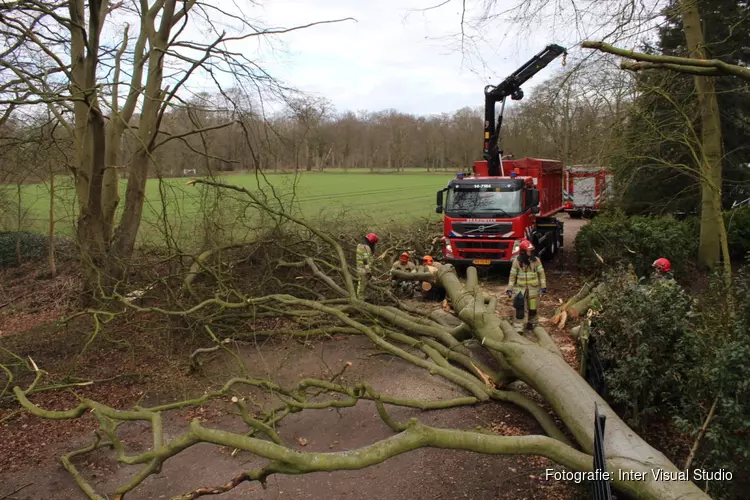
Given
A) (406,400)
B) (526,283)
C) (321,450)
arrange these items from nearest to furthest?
(321,450)
(406,400)
(526,283)

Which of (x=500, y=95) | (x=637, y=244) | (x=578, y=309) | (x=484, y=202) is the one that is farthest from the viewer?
(x=500, y=95)

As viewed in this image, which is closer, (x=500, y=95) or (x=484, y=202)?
(x=484, y=202)

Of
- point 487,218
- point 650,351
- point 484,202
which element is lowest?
point 650,351

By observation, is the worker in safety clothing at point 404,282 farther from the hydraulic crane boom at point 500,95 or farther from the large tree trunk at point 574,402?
the hydraulic crane boom at point 500,95

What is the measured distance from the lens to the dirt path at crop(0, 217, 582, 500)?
3930 mm

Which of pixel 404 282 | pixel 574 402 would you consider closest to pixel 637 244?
pixel 404 282

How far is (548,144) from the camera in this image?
30.8 m

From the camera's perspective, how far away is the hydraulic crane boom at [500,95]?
11766 mm

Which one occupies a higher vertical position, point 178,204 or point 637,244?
point 178,204

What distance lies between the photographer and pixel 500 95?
1245 centimetres

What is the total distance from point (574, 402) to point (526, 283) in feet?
13.1

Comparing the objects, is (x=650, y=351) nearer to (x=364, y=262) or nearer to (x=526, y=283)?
(x=526, y=283)

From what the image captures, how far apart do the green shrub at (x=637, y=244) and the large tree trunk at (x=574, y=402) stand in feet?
12.6

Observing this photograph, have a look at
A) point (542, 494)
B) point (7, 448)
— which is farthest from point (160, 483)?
point (542, 494)
